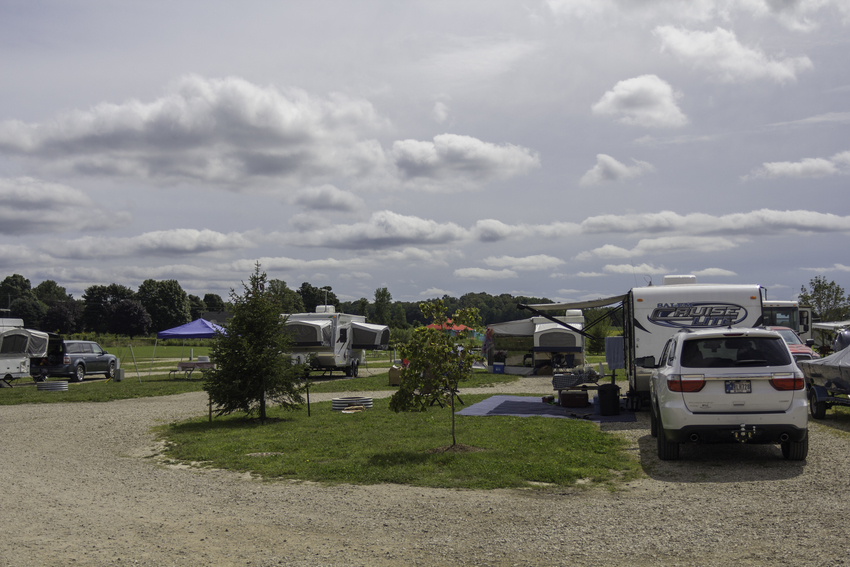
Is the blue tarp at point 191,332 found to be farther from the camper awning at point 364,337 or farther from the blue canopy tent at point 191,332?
the camper awning at point 364,337

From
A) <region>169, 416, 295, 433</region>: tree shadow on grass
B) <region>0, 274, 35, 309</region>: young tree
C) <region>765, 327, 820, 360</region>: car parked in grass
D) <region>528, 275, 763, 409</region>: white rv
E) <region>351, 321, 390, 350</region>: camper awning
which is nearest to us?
<region>528, 275, 763, 409</region>: white rv

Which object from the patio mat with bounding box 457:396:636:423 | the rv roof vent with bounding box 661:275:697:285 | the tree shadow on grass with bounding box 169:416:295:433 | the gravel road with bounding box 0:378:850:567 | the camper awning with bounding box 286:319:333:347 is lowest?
the patio mat with bounding box 457:396:636:423

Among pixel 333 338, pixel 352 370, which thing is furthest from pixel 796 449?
pixel 352 370

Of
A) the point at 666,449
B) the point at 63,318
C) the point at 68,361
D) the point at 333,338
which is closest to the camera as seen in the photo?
the point at 666,449

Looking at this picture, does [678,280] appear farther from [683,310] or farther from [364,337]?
[364,337]

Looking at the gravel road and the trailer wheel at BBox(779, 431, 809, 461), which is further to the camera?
the trailer wheel at BBox(779, 431, 809, 461)

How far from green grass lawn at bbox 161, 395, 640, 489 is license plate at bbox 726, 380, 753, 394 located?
1.54 m

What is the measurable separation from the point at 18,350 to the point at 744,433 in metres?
27.8

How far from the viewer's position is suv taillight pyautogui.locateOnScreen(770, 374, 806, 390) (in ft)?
26.1

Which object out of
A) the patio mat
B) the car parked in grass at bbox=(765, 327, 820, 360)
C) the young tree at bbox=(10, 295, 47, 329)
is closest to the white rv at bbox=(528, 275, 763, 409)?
the car parked in grass at bbox=(765, 327, 820, 360)

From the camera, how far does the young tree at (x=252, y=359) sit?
1356 cm

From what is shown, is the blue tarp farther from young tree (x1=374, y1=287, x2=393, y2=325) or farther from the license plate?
young tree (x1=374, y1=287, x2=393, y2=325)

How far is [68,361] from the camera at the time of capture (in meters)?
27.1

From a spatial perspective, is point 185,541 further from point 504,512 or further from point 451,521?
point 504,512
